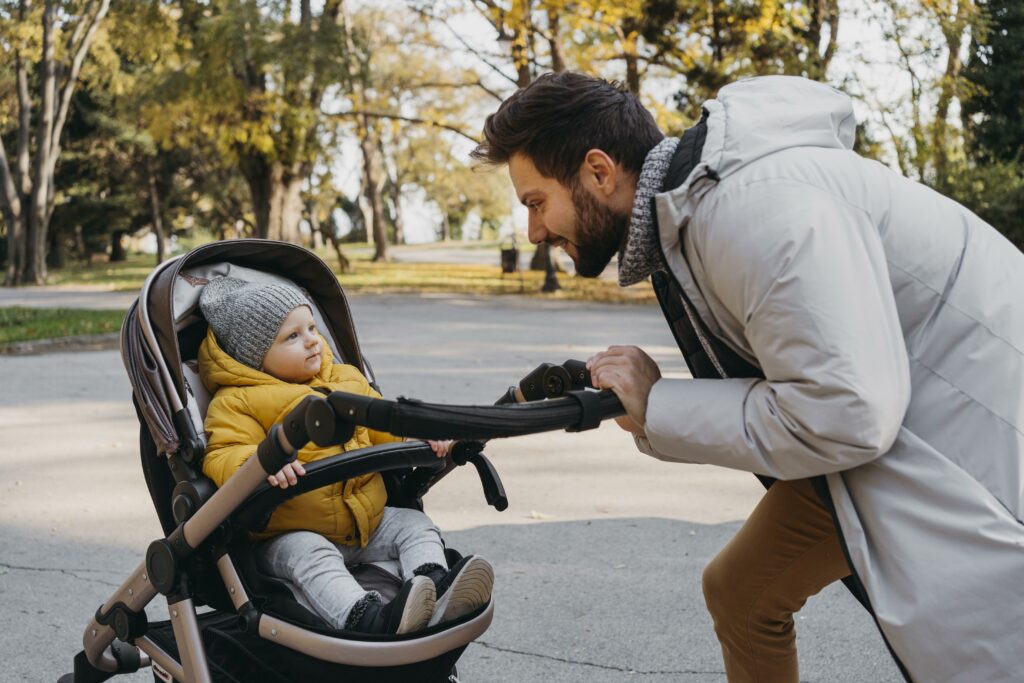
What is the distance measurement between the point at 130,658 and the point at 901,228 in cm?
228

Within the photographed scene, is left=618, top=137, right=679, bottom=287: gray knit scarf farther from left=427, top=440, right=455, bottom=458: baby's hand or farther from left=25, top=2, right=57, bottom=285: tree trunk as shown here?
left=25, top=2, right=57, bottom=285: tree trunk

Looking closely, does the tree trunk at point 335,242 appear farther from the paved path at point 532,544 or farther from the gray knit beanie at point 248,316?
the gray knit beanie at point 248,316

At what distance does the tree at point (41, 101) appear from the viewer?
78.2 ft

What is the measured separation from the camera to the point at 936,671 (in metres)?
1.88

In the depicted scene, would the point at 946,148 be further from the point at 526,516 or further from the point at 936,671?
the point at 936,671

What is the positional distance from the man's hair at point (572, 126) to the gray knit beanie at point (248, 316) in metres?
1.25

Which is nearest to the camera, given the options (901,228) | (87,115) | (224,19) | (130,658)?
(901,228)

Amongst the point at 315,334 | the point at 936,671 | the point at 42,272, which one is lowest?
the point at 42,272

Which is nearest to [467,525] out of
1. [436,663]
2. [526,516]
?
[526,516]

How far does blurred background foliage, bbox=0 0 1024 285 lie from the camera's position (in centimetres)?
1596

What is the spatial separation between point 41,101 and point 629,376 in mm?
25741

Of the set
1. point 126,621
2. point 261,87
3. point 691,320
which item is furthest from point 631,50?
point 691,320

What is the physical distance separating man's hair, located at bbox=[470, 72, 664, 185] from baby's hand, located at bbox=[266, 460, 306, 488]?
87cm

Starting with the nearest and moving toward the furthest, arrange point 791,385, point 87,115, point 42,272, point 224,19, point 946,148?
point 791,385 < point 946,148 < point 224,19 < point 42,272 < point 87,115
